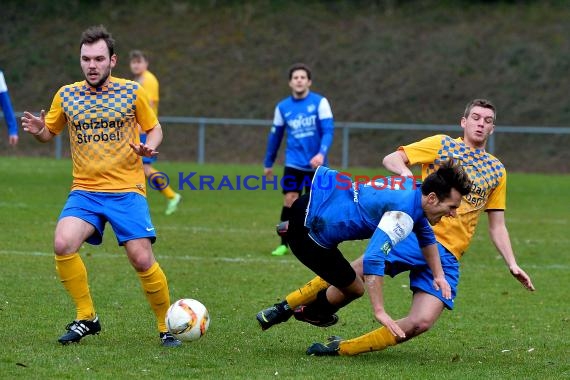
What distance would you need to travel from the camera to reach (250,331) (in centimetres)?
685

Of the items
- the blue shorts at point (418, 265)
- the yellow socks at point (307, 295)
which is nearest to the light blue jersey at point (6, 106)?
the yellow socks at point (307, 295)

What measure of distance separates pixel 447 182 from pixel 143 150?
1.86 metres

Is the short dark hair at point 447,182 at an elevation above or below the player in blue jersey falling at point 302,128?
above

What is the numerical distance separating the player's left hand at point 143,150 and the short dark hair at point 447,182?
5.61ft

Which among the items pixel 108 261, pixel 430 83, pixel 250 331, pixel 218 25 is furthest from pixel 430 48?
pixel 250 331

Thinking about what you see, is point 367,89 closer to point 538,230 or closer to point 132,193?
point 538,230

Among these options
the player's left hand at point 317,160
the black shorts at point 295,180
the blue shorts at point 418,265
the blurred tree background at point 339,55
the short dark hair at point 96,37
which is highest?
the short dark hair at point 96,37

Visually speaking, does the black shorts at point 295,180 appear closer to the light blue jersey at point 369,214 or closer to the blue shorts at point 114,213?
the blue shorts at point 114,213

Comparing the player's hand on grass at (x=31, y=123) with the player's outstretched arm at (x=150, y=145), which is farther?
the player's hand on grass at (x=31, y=123)

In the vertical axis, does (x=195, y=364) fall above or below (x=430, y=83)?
above

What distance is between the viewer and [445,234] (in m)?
6.33

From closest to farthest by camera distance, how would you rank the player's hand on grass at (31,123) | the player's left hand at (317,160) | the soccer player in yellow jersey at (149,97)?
the player's hand on grass at (31,123)
the player's left hand at (317,160)
the soccer player in yellow jersey at (149,97)

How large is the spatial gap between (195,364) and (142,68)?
9.00m

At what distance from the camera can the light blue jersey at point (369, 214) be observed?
5430 millimetres
